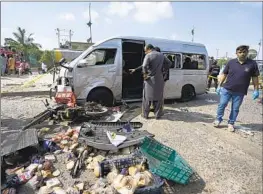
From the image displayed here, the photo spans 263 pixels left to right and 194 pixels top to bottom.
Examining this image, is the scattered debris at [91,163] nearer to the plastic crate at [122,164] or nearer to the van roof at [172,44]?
the plastic crate at [122,164]

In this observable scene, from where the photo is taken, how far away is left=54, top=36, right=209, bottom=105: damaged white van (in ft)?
23.1

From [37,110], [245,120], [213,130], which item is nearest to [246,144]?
[213,130]

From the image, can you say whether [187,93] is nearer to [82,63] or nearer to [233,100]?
[233,100]

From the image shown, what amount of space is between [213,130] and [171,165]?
2.81 meters

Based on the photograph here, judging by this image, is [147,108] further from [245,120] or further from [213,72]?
[213,72]

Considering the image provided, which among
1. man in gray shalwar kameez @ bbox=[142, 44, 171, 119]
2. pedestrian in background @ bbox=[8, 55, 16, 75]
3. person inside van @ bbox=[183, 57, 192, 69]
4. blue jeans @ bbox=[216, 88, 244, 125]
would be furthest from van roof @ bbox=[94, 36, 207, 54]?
pedestrian in background @ bbox=[8, 55, 16, 75]

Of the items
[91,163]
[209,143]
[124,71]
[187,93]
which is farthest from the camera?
[187,93]

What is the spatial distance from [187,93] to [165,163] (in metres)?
6.38

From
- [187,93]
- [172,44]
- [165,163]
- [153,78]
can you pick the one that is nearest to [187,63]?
[172,44]

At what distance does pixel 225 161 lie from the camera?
14.2 feet

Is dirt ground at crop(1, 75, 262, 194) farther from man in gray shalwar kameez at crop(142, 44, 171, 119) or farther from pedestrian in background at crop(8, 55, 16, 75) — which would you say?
pedestrian in background at crop(8, 55, 16, 75)

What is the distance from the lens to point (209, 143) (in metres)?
5.05

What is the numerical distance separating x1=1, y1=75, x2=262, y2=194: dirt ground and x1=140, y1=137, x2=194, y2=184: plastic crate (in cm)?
18

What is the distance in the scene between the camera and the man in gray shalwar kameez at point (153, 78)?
6.12 metres
